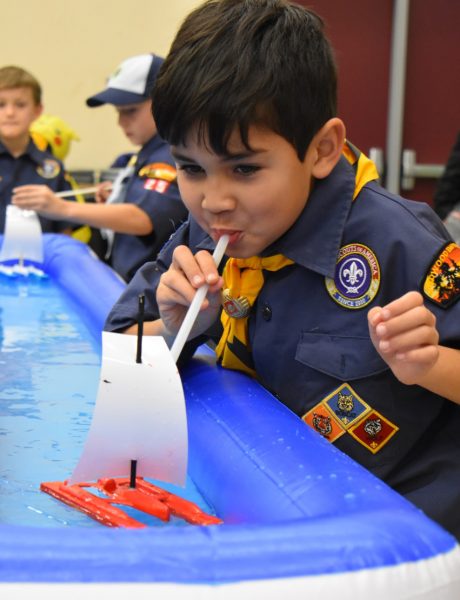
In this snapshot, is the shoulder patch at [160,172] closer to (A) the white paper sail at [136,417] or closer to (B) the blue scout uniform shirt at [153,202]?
(B) the blue scout uniform shirt at [153,202]

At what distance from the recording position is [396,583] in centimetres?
60

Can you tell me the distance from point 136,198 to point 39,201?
8.8 inches

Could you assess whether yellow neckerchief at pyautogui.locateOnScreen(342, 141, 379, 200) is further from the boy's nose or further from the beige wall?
the beige wall

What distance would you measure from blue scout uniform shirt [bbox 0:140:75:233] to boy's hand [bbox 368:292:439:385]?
7.65 ft

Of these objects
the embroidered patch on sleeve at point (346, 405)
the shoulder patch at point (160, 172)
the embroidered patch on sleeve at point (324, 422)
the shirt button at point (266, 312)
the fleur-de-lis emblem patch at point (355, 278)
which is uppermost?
the fleur-de-lis emblem patch at point (355, 278)

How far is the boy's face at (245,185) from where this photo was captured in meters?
0.92

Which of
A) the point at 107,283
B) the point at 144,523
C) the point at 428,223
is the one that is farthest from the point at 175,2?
the point at 144,523

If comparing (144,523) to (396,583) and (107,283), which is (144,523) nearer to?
(396,583)

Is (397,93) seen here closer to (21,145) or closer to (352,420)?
(21,145)

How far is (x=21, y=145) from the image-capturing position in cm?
307

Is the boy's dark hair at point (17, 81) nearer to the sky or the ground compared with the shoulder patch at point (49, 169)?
nearer to the sky

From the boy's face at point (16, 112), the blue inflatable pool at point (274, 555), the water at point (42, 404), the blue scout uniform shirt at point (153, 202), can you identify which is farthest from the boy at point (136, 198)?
the blue inflatable pool at point (274, 555)

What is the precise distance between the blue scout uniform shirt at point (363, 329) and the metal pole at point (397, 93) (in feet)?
8.91

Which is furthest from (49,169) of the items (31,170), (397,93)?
(397,93)
